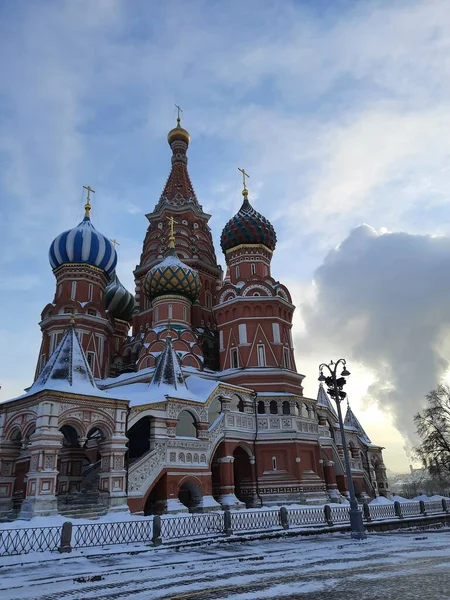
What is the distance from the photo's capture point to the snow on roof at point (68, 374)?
16.5 m

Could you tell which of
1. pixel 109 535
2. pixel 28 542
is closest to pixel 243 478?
pixel 109 535

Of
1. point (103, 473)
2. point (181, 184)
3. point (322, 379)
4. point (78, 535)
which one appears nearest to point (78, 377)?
point (103, 473)

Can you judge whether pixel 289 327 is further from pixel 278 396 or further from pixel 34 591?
pixel 34 591

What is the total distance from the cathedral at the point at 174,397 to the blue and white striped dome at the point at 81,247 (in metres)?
0.08

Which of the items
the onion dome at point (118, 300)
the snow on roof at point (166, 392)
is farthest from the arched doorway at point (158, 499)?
the onion dome at point (118, 300)

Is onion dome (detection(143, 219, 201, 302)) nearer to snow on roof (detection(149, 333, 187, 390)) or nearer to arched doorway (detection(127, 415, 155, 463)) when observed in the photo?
snow on roof (detection(149, 333, 187, 390))

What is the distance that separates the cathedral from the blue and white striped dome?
0.08 meters

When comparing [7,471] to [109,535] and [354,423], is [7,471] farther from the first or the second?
[354,423]

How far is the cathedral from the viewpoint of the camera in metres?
16.6

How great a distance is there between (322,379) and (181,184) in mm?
28050

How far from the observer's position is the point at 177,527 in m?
14.0

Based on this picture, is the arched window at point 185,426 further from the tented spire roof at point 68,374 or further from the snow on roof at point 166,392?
the tented spire roof at point 68,374

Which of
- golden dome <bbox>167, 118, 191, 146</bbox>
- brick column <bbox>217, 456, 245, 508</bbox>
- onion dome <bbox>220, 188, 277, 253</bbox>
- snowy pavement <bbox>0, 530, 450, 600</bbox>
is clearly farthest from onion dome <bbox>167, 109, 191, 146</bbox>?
snowy pavement <bbox>0, 530, 450, 600</bbox>

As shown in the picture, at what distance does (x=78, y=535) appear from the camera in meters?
12.5
